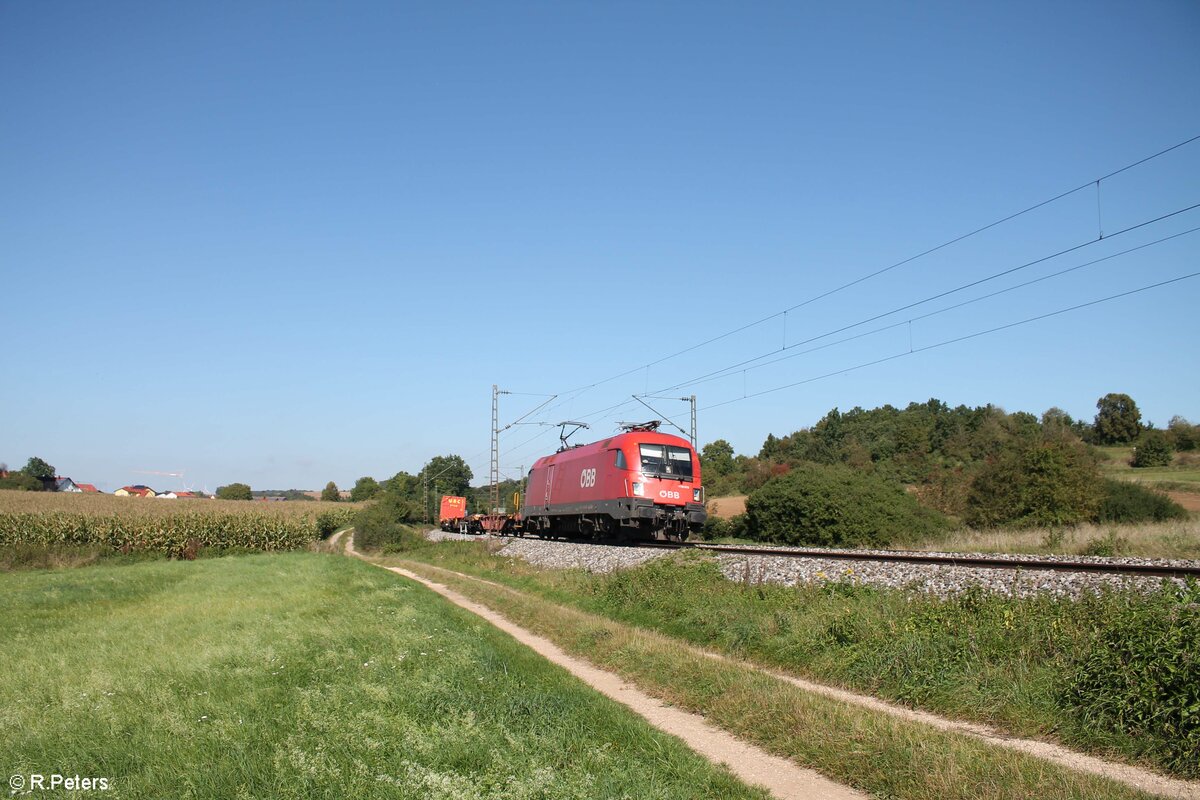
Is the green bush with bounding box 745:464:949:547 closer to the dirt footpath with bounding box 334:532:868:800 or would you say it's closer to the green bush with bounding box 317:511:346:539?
the dirt footpath with bounding box 334:532:868:800

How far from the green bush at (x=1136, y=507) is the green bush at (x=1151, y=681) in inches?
1045

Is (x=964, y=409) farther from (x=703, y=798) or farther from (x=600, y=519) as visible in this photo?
(x=703, y=798)

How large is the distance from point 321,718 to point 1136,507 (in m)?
32.4

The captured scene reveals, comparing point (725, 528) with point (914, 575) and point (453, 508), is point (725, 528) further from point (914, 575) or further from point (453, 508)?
point (453, 508)

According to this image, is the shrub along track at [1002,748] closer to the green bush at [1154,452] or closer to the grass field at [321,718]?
the grass field at [321,718]

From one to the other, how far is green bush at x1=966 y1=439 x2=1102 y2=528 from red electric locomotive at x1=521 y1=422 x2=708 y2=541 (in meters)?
13.2

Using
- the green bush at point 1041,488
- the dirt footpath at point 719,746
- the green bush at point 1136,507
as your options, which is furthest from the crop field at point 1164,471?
the dirt footpath at point 719,746

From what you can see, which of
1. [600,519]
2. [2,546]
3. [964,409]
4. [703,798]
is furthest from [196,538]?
[964,409]

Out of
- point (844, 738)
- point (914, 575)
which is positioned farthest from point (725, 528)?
point (844, 738)

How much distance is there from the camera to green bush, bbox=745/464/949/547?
2942cm

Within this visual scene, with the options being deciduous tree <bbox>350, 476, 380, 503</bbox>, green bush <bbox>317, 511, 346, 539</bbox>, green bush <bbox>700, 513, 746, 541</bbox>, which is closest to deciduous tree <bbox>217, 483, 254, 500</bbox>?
deciduous tree <bbox>350, 476, 380, 503</bbox>

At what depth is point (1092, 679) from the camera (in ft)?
23.8

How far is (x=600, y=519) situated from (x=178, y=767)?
23.8 metres

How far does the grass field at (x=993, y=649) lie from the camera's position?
6.59m
